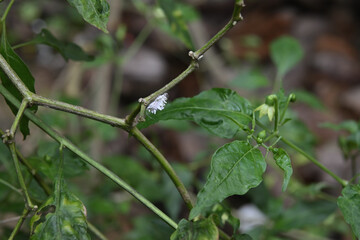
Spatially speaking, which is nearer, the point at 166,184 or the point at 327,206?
the point at 327,206

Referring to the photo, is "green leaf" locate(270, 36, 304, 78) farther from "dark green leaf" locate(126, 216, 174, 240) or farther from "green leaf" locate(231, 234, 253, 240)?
"green leaf" locate(231, 234, 253, 240)

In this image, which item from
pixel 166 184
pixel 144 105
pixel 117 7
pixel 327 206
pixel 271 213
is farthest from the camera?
pixel 117 7

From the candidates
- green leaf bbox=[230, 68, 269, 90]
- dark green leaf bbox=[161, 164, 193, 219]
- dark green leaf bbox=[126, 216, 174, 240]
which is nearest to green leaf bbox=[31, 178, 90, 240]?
dark green leaf bbox=[126, 216, 174, 240]

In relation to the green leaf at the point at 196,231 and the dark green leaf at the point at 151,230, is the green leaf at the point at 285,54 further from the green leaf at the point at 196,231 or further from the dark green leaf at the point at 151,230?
the green leaf at the point at 196,231

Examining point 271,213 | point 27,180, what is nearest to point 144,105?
point 27,180

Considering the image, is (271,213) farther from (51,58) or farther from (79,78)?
(51,58)

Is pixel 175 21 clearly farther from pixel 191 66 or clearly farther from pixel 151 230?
pixel 151 230

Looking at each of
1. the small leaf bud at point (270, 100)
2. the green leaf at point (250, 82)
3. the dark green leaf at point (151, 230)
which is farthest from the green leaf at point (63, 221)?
the green leaf at point (250, 82)
